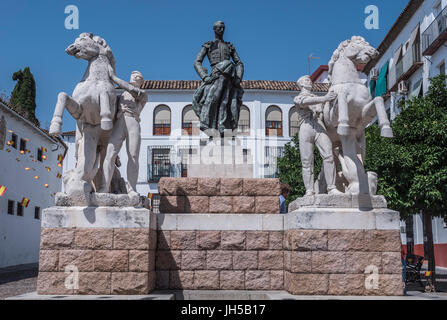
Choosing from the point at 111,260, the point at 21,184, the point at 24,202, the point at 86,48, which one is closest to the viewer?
the point at 111,260

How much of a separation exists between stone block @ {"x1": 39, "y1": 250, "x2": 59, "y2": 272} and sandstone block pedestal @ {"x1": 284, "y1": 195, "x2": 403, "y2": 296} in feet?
10.9

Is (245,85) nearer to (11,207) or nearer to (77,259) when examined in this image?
(11,207)

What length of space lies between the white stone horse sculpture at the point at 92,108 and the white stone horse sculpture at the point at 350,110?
3.10 m

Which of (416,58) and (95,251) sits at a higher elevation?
(416,58)

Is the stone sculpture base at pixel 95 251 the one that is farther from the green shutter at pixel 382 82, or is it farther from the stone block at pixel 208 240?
the green shutter at pixel 382 82

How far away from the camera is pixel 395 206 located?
47.2ft

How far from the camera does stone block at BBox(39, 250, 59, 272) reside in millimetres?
6418

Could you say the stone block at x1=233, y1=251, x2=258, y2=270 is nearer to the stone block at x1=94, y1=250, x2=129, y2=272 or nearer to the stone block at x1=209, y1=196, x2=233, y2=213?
the stone block at x1=209, y1=196, x2=233, y2=213

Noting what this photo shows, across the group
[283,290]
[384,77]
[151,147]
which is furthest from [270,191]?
[151,147]

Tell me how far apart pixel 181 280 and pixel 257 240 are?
132cm

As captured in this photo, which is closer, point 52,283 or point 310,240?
point 52,283

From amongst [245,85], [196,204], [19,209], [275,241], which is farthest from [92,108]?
[245,85]

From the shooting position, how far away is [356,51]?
7.03 m

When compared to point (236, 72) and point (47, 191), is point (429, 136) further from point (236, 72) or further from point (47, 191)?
point (47, 191)
